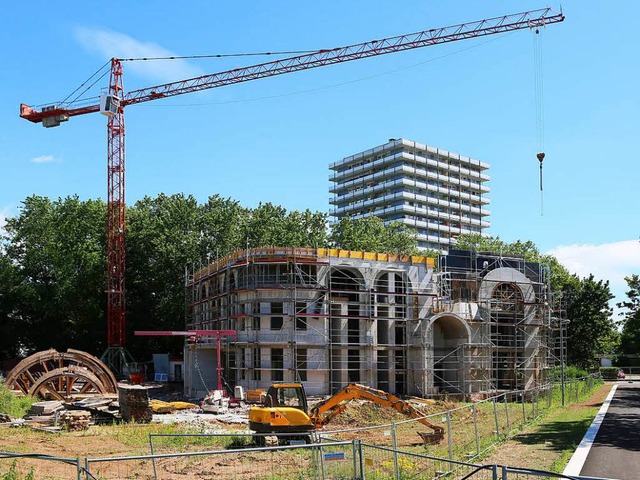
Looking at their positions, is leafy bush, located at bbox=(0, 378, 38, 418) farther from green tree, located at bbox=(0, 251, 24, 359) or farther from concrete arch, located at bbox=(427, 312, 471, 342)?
green tree, located at bbox=(0, 251, 24, 359)

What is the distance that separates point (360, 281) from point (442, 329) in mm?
8228

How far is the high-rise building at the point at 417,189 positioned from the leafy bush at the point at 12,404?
97.3 meters

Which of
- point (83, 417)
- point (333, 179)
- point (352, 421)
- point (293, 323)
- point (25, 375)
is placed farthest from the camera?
point (333, 179)

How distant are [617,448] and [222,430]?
16.4 metres

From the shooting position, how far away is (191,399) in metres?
49.9

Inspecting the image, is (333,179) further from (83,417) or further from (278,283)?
(83,417)

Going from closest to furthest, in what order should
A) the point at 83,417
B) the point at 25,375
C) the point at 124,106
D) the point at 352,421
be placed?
the point at 83,417 → the point at 352,421 → the point at 25,375 → the point at 124,106

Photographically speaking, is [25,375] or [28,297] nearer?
[25,375]

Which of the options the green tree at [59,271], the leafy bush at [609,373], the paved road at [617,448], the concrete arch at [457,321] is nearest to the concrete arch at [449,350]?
the concrete arch at [457,321]

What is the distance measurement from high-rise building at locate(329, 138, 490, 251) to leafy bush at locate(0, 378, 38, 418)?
319ft

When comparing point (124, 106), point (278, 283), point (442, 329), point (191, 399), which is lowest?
point (191, 399)

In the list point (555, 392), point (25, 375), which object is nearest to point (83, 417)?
point (25, 375)

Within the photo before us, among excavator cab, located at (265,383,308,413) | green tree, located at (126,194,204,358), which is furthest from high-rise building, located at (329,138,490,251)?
excavator cab, located at (265,383,308,413)

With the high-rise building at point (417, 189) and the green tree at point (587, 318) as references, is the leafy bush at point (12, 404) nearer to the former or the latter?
the green tree at point (587, 318)
